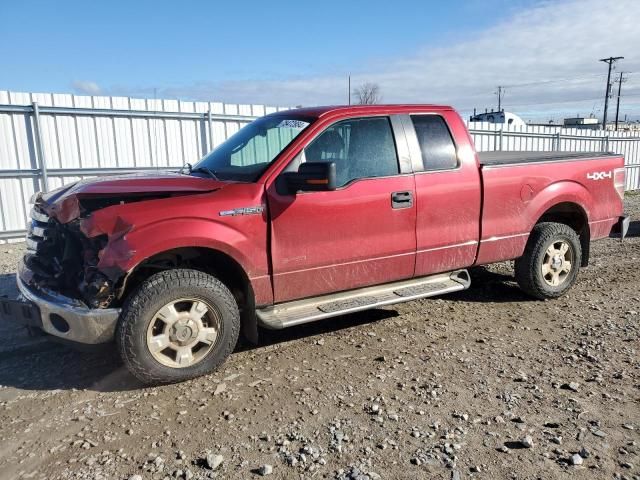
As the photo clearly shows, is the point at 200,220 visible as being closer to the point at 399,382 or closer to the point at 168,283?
the point at 168,283

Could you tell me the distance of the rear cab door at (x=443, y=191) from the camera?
4672 millimetres

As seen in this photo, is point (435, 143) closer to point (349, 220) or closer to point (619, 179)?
point (349, 220)

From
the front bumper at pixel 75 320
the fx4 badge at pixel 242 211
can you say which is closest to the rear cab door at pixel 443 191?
the fx4 badge at pixel 242 211

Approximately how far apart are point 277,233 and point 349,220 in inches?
25.6

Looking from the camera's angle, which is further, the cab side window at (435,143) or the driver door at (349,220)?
the cab side window at (435,143)

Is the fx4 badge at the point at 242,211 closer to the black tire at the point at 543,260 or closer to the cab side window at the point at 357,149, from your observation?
the cab side window at the point at 357,149

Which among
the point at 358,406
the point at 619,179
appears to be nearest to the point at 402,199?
the point at 358,406

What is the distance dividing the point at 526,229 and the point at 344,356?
8.18 feet

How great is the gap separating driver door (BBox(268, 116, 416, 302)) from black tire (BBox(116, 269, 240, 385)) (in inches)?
19.2

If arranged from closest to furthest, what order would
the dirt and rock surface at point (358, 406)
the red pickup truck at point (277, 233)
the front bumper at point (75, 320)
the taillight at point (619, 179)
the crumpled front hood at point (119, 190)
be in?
the dirt and rock surface at point (358, 406), the front bumper at point (75, 320), the red pickup truck at point (277, 233), the crumpled front hood at point (119, 190), the taillight at point (619, 179)

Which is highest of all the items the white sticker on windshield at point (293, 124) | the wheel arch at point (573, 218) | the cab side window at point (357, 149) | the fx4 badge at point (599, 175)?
the white sticker on windshield at point (293, 124)

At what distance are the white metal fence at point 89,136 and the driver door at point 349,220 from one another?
7.12 metres

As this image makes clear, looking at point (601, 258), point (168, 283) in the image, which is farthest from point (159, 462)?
point (601, 258)

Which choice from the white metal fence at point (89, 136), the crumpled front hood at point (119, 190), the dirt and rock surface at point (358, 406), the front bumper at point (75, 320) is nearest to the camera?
the dirt and rock surface at point (358, 406)
